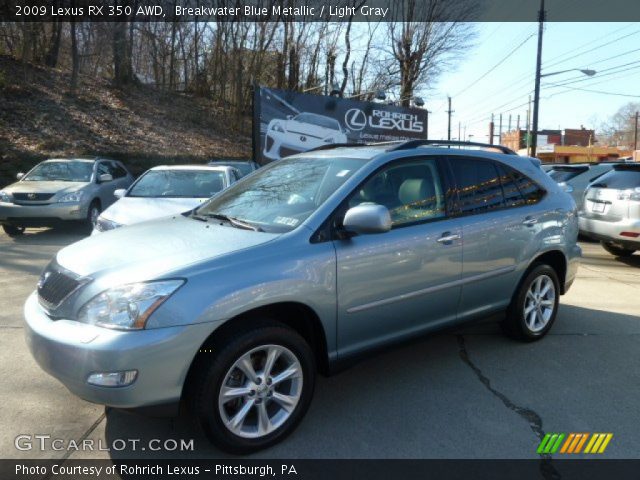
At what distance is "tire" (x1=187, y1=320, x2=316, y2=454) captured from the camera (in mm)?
2703

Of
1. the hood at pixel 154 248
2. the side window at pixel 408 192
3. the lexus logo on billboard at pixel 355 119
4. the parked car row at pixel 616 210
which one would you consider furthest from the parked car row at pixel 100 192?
the lexus logo on billboard at pixel 355 119

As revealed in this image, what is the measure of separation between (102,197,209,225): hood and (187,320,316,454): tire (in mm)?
3954

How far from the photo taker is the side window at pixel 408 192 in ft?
11.9

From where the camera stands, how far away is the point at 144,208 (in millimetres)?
6895

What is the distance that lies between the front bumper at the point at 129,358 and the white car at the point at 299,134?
15525 mm

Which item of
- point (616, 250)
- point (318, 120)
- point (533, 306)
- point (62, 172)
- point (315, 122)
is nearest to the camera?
point (533, 306)

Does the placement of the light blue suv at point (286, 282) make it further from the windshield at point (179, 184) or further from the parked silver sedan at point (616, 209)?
the parked silver sedan at point (616, 209)

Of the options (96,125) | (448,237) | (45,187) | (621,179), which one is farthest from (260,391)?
(96,125)

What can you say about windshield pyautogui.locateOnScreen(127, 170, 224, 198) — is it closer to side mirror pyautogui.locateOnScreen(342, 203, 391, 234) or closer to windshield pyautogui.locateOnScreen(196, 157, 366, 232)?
windshield pyautogui.locateOnScreen(196, 157, 366, 232)

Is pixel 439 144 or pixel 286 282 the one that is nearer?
pixel 286 282

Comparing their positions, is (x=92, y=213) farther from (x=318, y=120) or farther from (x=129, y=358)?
(x=318, y=120)

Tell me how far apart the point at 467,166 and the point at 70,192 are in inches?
324

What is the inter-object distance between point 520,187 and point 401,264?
1789mm

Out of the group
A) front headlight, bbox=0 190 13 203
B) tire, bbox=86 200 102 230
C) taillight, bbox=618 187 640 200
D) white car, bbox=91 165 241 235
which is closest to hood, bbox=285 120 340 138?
tire, bbox=86 200 102 230
